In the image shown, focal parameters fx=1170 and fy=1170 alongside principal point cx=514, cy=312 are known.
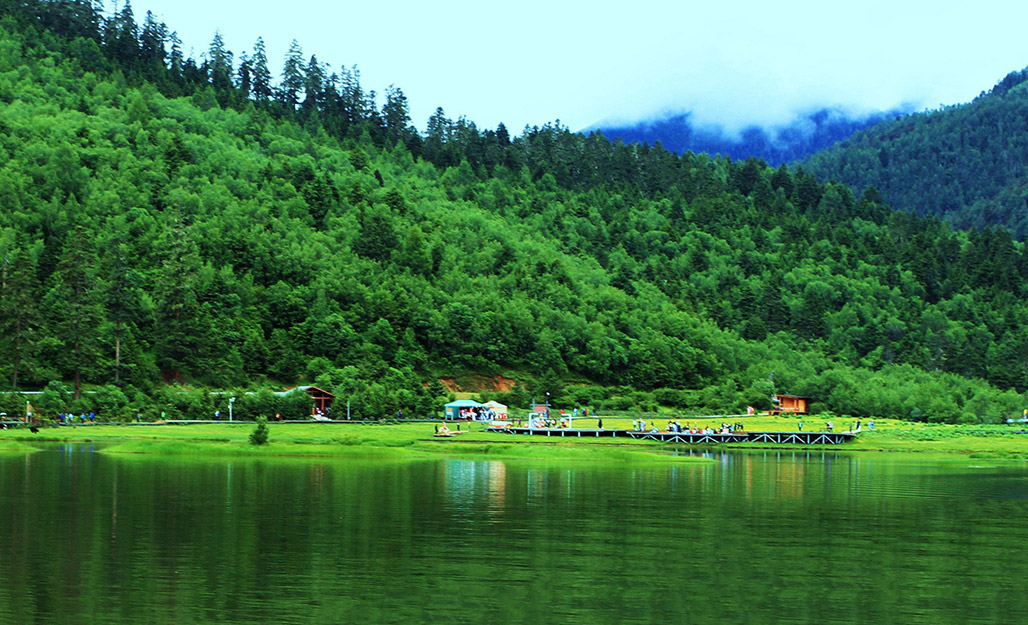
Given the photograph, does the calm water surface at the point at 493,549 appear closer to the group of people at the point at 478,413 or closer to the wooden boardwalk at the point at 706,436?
the wooden boardwalk at the point at 706,436

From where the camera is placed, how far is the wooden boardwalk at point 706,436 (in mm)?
114438

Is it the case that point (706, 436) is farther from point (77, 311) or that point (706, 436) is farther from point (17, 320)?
point (17, 320)

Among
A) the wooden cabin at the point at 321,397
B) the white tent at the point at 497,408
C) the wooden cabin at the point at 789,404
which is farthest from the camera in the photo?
the wooden cabin at the point at 789,404

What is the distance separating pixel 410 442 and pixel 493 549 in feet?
185

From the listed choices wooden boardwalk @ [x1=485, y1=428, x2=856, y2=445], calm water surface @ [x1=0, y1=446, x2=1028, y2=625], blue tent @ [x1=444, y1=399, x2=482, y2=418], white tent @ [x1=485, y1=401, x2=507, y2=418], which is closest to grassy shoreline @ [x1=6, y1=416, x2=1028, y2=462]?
wooden boardwalk @ [x1=485, y1=428, x2=856, y2=445]

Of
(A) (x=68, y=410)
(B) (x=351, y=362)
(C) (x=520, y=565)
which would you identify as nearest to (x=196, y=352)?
(B) (x=351, y=362)

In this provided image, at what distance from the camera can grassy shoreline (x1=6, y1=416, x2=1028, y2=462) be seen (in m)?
89.6

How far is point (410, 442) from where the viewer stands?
98.3 meters

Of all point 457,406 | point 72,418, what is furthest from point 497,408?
point 72,418

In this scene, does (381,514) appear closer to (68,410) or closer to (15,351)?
(68,410)

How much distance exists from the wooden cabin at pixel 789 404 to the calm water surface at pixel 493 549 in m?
90.4

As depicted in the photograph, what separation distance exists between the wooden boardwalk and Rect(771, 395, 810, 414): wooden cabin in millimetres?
45475

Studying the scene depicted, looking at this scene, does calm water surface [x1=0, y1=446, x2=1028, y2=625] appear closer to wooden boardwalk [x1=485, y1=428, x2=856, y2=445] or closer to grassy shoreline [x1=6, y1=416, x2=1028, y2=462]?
grassy shoreline [x1=6, y1=416, x2=1028, y2=462]

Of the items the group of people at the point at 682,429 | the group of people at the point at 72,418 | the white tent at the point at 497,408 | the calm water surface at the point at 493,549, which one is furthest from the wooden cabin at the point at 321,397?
the calm water surface at the point at 493,549
